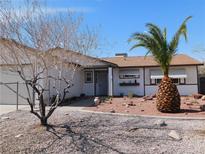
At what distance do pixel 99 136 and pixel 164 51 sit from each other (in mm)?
6939

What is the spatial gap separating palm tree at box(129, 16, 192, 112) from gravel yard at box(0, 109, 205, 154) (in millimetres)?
2479

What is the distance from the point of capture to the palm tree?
46.3ft

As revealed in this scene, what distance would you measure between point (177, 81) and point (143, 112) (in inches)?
464

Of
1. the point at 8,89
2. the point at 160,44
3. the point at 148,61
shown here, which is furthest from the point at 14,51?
the point at 148,61

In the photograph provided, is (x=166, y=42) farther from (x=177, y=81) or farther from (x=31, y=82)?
(x=177, y=81)

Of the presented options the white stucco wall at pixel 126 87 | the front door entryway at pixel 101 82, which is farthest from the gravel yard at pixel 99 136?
the front door entryway at pixel 101 82

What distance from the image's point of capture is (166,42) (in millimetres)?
14469

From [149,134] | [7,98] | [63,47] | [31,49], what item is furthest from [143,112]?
[7,98]

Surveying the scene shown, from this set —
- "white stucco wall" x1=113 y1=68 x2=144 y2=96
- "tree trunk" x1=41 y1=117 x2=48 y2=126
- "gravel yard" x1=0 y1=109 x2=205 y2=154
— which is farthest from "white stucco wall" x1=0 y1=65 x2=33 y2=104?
"white stucco wall" x1=113 y1=68 x2=144 y2=96

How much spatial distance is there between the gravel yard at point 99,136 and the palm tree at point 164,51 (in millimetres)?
2479

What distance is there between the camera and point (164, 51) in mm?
14406

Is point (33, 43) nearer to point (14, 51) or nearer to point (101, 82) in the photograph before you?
→ point (14, 51)

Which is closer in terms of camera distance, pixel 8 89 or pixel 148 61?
pixel 8 89

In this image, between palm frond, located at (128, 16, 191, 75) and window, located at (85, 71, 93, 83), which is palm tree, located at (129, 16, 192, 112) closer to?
palm frond, located at (128, 16, 191, 75)
